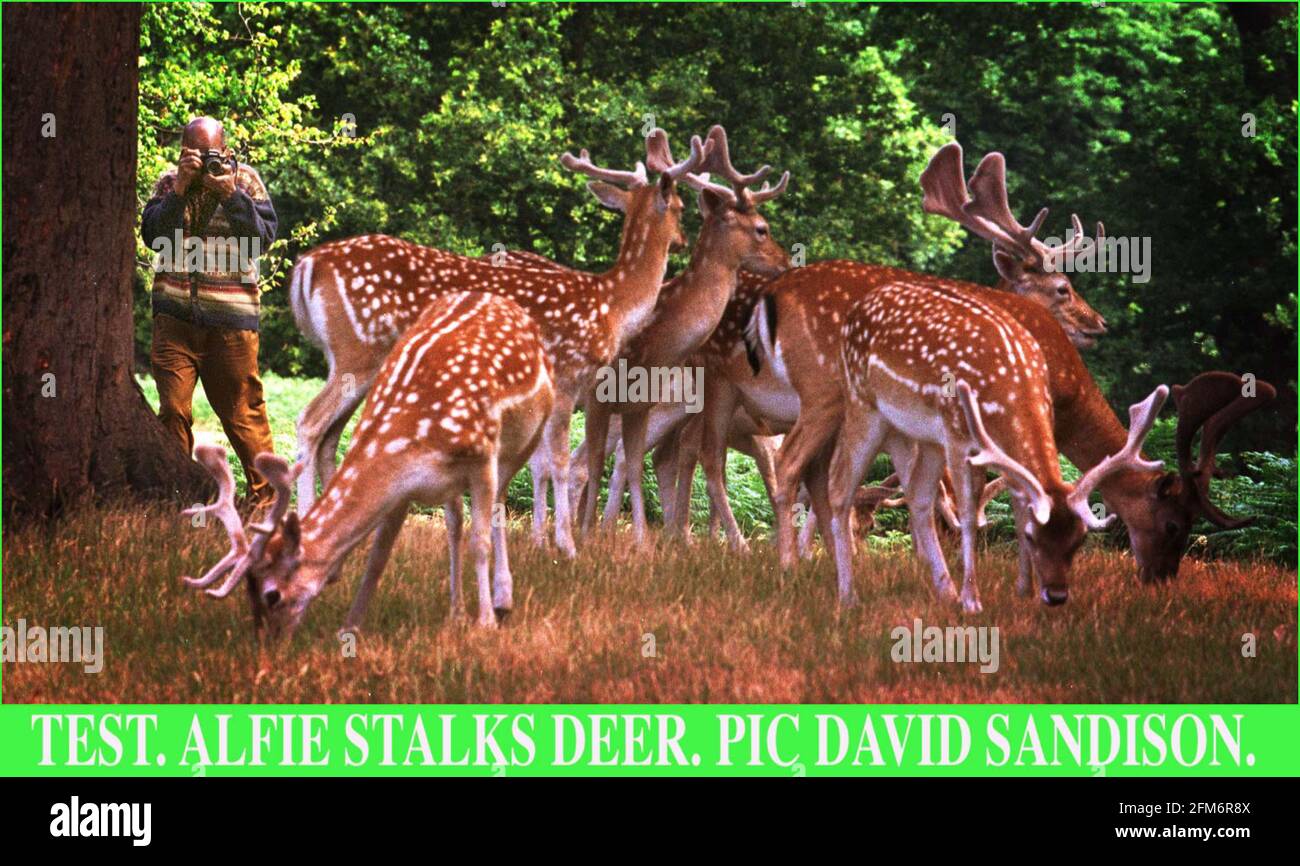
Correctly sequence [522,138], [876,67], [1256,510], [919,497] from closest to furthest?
[919,497]
[1256,510]
[522,138]
[876,67]

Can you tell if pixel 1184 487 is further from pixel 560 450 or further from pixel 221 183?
pixel 221 183

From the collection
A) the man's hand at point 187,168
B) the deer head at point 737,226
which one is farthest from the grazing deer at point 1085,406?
the man's hand at point 187,168

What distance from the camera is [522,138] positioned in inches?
800

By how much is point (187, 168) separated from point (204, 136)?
229mm

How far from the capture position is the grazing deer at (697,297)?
33.2 feet

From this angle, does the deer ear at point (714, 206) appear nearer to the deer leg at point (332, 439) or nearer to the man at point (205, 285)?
the deer leg at point (332, 439)

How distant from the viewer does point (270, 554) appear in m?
6.63

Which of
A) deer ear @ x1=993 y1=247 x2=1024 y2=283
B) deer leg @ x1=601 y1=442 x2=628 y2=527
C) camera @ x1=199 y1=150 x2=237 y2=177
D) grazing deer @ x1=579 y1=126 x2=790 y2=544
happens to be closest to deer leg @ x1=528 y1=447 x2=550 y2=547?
grazing deer @ x1=579 y1=126 x2=790 y2=544

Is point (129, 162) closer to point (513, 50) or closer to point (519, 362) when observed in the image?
point (519, 362)

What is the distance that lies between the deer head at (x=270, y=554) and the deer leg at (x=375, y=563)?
443 millimetres

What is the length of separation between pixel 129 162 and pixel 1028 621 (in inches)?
194

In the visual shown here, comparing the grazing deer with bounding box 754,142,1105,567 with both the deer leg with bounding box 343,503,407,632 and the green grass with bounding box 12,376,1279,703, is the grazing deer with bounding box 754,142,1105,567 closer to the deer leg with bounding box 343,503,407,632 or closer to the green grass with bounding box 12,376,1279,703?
the green grass with bounding box 12,376,1279,703

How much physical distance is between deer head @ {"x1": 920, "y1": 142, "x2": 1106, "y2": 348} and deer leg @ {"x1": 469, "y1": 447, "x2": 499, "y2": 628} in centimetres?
448

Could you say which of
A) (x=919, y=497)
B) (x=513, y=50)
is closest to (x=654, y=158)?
(x=919, y=497)
